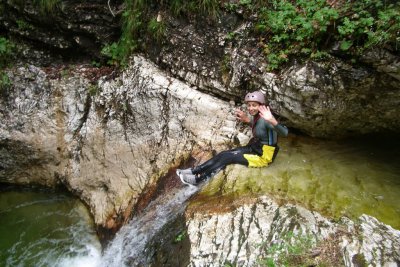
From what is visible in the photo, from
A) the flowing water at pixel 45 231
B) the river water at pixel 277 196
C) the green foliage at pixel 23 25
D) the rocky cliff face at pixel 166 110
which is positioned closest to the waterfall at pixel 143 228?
the river water at pixel 277 196

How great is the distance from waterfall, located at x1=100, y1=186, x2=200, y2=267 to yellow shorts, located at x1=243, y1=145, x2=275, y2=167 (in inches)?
33.2

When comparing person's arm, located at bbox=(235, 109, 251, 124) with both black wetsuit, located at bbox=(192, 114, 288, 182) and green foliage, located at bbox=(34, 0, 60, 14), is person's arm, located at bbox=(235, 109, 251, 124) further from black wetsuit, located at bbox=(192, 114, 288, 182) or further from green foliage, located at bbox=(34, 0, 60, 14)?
green foliage, located at bbox=(34, 0, 60, 14)

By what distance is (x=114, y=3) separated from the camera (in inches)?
266

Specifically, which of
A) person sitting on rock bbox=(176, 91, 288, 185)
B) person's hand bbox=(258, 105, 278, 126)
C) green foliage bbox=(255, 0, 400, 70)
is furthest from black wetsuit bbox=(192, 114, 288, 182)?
green foliage bbox=(255, 0, 400, 70)

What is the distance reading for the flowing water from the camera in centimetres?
588

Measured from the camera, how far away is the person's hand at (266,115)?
4.53 m

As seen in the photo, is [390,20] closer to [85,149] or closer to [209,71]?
[209,71]

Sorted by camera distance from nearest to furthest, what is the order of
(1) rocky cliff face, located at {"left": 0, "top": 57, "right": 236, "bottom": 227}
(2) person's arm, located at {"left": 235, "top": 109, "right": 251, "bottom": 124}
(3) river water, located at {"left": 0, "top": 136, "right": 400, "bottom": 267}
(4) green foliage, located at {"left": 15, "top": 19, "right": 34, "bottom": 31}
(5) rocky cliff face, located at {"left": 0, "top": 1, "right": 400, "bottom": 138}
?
(3) river water, located at {"left": 0, "top": 136, "right": 400, "bottom": 267}, (5) rocky cliff face, located at {"left": 0, "top": 1, "right": 400, "bottom": 138}, (2) person's arm, located at {"left": 235, "top": 109, "right": 251, "bottom": 124}, (1) rocky cliff face, located at {"left": 0, "top": 57, "right": 236, "bottom": 227}, (4) green foliage, located at {"left": 15, "top": 19, "right": 34, "bottom": 31}

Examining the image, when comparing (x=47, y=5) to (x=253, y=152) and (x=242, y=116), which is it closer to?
(x=242, y=116)

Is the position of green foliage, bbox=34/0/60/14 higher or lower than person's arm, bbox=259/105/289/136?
higher

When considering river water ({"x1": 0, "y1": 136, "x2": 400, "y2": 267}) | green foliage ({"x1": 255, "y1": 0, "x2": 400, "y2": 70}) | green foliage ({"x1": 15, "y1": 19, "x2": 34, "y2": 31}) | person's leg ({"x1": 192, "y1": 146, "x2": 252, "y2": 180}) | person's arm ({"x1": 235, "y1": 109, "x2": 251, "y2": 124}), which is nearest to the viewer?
green foliage ({"x1": 255, "y1": 0, "x2": 400, "y2": 70})

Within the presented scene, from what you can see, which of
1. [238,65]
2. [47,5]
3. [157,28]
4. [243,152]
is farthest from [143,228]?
[47,5]

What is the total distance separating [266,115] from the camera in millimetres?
4598

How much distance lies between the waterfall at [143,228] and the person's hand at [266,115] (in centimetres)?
139
